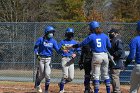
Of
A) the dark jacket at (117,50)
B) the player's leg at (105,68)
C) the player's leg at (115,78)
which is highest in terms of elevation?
the dark jacket at (117,50)

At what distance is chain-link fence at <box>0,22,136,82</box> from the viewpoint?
19647 mm

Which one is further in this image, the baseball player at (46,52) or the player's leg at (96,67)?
the baseball player at (46,52)

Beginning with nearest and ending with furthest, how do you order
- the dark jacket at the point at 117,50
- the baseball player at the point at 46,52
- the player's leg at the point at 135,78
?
the player's leg at the point at 135,78
the dark jacket at the point at 117,50
the baseball player at the point at 46,52

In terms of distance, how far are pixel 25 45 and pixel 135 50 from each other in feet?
33.5

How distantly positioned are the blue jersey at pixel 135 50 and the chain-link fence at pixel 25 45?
8626 mm

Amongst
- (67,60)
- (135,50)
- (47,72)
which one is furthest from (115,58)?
(135,50)

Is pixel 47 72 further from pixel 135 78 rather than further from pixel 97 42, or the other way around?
pixel 135 78

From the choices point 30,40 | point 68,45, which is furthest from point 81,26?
point 68,45

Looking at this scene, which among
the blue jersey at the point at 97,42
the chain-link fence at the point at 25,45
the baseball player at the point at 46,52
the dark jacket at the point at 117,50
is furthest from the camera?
the chain-link fence at the point at 25,45

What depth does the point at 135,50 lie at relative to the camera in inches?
415

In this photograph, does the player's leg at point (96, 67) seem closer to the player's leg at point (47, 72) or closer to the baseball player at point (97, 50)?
the baseball player at point (97, 50)

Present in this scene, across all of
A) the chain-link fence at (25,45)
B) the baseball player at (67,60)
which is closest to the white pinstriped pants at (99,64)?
the baseball player at (67,60)

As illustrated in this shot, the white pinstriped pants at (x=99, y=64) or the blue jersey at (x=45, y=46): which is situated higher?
the blue jersey at (x=45, y=46)

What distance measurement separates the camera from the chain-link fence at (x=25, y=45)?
19.6 meters
